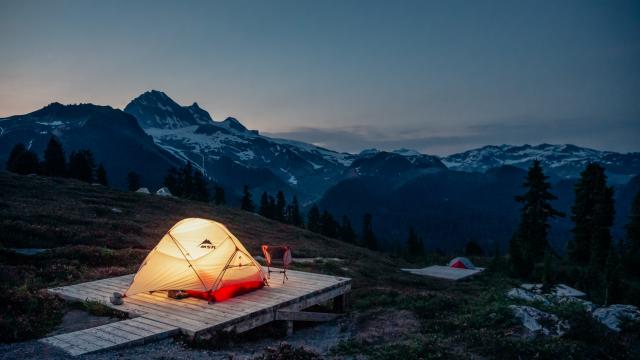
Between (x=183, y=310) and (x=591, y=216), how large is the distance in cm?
5298

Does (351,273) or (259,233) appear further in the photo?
(259,233)

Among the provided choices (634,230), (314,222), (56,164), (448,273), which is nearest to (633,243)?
(634,230)

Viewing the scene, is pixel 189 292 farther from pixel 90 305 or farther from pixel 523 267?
pixel 523 267

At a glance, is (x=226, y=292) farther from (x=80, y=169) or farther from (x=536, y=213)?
(x=80, y=169)

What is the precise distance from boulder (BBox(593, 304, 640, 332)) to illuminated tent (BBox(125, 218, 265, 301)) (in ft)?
36.1

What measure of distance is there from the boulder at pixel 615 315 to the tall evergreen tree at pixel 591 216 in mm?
36277

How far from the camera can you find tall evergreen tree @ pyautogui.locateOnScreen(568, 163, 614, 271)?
47.8 metres

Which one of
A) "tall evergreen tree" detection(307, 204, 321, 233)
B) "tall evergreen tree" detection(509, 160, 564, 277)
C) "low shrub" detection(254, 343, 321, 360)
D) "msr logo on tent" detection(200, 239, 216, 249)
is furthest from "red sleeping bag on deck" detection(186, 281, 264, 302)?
"tall evergreen tree" detection(307, 204, 321, 233)

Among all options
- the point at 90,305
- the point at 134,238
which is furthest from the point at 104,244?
the point at 90,305

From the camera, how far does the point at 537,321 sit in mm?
11016

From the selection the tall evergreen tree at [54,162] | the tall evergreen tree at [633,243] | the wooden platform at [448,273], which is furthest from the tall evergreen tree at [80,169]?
the tall evergreen tree at [633,243]

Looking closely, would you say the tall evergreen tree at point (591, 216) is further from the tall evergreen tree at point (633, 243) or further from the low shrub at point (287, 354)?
the low shrub at point (287, 354)

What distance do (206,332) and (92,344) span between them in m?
2.26

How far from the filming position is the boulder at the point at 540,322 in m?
10.6
